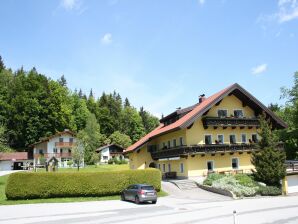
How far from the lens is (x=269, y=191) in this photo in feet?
106

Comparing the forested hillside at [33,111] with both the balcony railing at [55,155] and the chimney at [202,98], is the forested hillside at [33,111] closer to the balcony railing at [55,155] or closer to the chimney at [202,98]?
the balcony railing at [55,155]

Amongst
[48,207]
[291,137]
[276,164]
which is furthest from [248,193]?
[291,137]

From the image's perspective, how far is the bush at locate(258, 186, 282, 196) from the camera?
31967 mm

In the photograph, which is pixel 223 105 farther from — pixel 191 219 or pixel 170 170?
pixel 191 219

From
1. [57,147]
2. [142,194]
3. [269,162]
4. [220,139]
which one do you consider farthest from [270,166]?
[57,147]

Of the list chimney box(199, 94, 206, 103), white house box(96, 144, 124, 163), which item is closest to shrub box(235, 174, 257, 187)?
chimney box(199, 94, 206, 103)

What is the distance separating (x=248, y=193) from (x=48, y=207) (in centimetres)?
1809

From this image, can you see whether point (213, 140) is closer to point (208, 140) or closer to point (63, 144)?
point (208, 140)

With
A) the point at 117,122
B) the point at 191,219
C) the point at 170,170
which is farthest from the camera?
the point at 117,122

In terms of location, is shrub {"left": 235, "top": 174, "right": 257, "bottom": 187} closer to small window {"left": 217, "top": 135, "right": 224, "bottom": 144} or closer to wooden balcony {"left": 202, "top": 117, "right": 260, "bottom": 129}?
wooden balcony {"left": 202, "top": 117, "right": 260, "bottom": 129}

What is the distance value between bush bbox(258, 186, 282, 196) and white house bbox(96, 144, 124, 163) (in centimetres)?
5691

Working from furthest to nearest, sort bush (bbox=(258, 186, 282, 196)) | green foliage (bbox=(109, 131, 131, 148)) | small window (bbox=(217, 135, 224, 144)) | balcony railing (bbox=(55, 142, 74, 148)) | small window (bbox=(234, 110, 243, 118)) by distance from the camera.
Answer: green foliage (bbox=(109, 131, 131, 148))
balcony railing (bbox=(55, 142, 74, 148))
small window (bbox=(234, 110, 243, 118))
small window (bbox=(217, 135, 224, 144))
bush (bbox=(258, 186, 282, 196))

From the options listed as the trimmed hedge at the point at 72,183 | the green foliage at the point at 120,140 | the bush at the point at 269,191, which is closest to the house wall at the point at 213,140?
the trimmed hedge at the point at 72,183

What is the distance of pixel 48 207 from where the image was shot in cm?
2452
